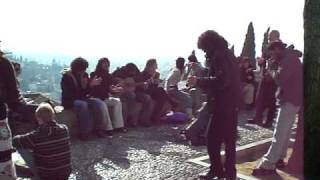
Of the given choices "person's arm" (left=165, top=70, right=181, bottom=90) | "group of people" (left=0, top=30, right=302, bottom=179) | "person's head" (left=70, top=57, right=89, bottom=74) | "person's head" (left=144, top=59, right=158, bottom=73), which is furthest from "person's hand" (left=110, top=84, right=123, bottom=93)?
"person's arm" (left=165, top=70, right=181, bottom=90)

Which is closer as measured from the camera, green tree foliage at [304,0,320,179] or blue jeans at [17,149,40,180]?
blue jeans at [17,149,40,180]

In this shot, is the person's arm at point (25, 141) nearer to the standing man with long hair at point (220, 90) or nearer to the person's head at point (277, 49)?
the standing man with long hair at point (220, 90)

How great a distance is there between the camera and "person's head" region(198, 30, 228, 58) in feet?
18.7

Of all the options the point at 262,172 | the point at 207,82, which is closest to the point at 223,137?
the point at 207,82

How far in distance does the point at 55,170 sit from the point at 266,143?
433 cm

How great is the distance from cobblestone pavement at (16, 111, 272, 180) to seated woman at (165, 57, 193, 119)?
130 cm

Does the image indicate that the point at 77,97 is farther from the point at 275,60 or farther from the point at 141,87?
the point at 275,60

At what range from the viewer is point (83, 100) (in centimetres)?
854

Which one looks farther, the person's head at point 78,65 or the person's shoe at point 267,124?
the person's shoe at point 267,124

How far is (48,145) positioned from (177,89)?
610cm

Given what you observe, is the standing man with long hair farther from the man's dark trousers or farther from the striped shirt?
the striped shirt

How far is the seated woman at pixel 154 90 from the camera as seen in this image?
33.7ft

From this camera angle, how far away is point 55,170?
5.30 metres

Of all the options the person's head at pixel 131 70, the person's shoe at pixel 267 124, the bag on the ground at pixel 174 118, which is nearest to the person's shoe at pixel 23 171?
the person's head at pixel 131 70
